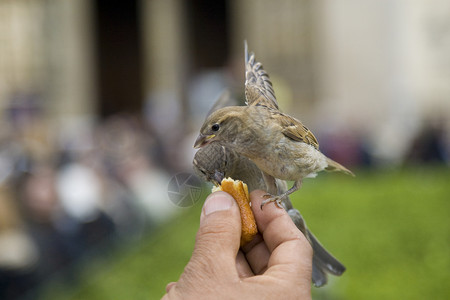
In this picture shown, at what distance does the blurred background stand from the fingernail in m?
→ 0.43

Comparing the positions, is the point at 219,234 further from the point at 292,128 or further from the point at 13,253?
the point at 13,253

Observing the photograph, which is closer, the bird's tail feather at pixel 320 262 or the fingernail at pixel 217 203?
the fingernail at pixel 217 203

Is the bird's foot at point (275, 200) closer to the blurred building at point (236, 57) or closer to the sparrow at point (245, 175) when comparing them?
the sparrow at point (245, 175)

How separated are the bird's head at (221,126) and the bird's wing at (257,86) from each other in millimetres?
80

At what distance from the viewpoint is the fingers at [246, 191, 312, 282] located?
5.17 ft

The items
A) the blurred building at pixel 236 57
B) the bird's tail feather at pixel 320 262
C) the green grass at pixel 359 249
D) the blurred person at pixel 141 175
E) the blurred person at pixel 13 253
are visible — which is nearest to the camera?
the bird's tail feather at pixel 320 262

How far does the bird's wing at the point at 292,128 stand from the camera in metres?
1.74

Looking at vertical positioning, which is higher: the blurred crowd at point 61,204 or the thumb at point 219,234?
the thumb at point 219,234

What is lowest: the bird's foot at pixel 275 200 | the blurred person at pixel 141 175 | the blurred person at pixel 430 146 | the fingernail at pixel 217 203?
the blurred person at pixel 430 146

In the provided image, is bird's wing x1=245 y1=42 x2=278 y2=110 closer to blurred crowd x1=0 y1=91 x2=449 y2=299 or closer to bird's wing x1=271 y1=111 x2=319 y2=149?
bird's wing x1=271 y1=111 x2=319 y2=149

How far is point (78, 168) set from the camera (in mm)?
6672

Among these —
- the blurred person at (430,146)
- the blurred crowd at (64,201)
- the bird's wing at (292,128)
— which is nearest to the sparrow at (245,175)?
the bird's wing at (292,128)

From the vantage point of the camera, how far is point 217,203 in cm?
162

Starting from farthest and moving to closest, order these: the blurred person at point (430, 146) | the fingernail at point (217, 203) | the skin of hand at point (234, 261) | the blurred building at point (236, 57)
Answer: the blurred building at point (236, 57)
the blurred person at point (430, 146)
the fingernail at point (217, 203)
the skin of hand at point (234, 261)
